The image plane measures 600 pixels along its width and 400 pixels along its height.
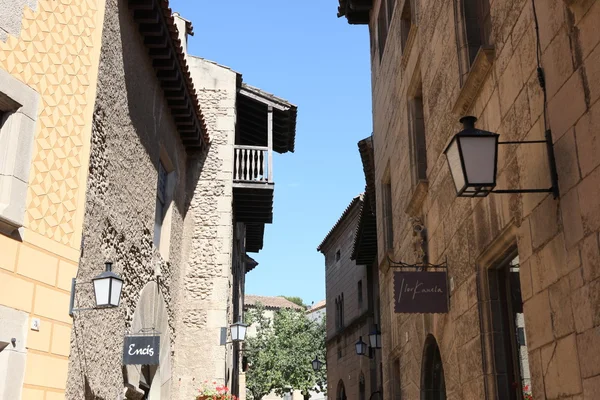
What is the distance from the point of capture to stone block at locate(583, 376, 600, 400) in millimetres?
3641

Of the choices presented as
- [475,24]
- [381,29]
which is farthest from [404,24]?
[475,24]

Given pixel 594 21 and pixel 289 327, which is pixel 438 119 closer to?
pixel 594 21

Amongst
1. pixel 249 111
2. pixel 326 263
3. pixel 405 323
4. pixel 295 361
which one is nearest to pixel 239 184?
pixel 249 111

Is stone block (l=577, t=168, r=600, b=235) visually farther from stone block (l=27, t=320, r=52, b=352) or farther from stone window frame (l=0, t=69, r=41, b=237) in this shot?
stone block (l=27, t=320, r=52, b=352)

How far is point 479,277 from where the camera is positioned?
238 inches

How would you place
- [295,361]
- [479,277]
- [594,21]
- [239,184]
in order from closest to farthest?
[594,21] → [479,277] → [239,184] → [295,361]

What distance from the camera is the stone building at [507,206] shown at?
3.88 metres

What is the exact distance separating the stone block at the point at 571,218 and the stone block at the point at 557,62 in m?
0.69

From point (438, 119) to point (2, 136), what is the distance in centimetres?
442

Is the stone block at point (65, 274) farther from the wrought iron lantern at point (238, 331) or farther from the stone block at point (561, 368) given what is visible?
the wrought iron lantern at point (238, 331)

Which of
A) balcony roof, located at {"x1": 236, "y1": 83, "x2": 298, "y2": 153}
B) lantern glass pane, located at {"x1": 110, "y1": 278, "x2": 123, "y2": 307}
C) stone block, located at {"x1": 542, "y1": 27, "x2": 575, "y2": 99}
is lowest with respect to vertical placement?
lantern glass pane, located at {"x1": 110, "y1": 278, "x2": 123, "y2": 307}

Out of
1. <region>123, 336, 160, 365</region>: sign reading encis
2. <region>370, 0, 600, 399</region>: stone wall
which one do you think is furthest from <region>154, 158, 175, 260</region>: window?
<region>370, 0, 600, 399</region>: stone wall

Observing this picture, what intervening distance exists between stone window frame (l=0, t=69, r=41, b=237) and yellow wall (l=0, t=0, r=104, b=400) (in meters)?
0.12

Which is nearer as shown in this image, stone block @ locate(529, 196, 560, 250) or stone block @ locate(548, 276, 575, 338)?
stone block @ locate(548, 276, 575, 338)
